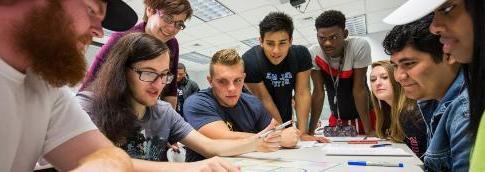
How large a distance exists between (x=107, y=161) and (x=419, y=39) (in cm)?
130

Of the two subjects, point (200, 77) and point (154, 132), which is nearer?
point (154, 132)

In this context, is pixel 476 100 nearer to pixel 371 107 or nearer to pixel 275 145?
pixel 275 145

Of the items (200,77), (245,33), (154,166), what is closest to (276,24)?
(154,166)

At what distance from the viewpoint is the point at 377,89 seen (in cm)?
244

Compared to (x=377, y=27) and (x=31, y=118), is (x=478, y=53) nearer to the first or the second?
(x=31, y=118)

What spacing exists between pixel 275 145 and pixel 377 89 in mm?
1168

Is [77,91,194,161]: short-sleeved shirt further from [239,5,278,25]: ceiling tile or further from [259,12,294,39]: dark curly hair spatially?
[239,5,278,25]: ceiling tile

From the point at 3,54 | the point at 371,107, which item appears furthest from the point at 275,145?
the point at 371,107

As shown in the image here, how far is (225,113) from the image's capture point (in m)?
2.02

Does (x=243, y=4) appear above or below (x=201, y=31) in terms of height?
above

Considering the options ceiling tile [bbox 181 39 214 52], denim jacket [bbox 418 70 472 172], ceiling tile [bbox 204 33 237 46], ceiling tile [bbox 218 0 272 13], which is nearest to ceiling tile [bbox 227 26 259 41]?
ceiling tile [bbox 204 33 237 46]

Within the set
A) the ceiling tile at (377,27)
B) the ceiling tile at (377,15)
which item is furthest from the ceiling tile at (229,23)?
the ceiling tile at (377,27)

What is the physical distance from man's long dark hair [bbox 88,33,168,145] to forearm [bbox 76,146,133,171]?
481mm

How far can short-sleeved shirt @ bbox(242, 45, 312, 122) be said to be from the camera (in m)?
2.44
